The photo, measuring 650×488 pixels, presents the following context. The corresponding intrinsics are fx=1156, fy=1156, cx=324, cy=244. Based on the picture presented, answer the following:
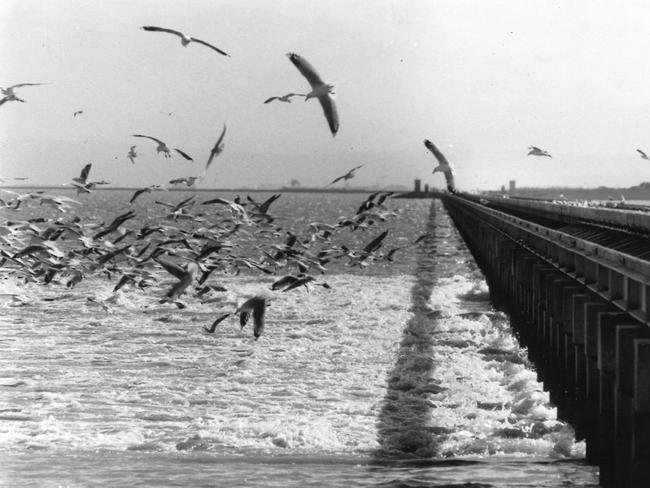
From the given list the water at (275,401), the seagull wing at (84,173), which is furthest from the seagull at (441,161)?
the seagull wing at (84,173)

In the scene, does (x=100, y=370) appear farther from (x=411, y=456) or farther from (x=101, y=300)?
(x=101, y=300)

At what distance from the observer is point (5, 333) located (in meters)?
24.3

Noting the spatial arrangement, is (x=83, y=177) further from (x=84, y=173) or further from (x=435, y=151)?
(x=435, y=151)

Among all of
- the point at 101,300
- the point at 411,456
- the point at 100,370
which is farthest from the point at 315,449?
the point at 101,300

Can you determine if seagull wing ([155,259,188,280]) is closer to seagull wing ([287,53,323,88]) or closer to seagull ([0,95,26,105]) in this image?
seagull wing ([287,53,323,88])

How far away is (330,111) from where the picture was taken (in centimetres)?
1427

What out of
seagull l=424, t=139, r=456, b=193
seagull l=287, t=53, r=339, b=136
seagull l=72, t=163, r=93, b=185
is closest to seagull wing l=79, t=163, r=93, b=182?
seagull l=72, t=163, r=93, b=185

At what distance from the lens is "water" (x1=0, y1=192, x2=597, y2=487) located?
495 inches

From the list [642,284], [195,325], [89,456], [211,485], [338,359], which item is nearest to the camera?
[642,284]

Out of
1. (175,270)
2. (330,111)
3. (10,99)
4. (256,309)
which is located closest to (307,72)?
(330,111)

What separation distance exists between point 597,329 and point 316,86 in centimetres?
488

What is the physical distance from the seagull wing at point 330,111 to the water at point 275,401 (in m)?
3.81

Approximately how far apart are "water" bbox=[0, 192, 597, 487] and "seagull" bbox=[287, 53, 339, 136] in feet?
13.3

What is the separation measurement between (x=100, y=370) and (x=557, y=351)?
7.73 meters
